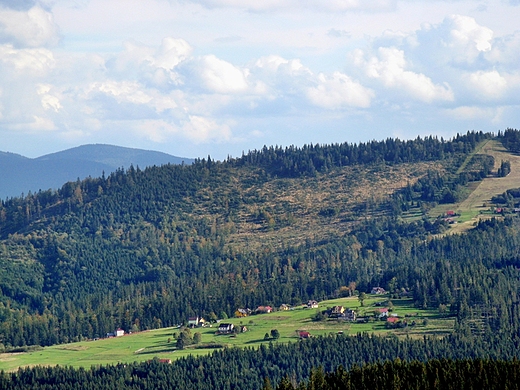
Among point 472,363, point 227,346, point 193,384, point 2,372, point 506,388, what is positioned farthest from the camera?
point 227,346

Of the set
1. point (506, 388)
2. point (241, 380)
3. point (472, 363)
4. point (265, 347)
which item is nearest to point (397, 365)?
point (472, 363)

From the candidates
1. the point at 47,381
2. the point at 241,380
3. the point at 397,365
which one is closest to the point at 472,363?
the point at 397,365

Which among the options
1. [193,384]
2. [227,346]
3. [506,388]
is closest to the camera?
[506,388]

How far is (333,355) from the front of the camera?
183875 millimetres

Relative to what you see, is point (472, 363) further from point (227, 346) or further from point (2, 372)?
point (2, 372)

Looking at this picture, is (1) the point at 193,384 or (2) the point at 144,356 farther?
(2) the point at 144,356

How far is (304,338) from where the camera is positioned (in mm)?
197500

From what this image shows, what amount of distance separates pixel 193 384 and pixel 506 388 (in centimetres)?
6672

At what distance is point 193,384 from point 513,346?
56.7m

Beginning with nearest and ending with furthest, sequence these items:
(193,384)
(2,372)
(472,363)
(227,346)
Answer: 1. (472,363)
2. (193,384)
3. (2,372)
4. (227,346)

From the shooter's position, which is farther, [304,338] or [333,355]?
[304,338]

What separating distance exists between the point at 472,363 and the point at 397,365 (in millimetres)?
9498

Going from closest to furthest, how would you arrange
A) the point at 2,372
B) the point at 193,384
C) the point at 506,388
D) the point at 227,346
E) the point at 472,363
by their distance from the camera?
the point at 506,388 → the point at 472,363 → the point at 193,384 → the point at 2,372 → the point at 227,346

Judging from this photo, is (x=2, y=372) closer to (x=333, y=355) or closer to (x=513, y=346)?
(x=333, y=355)
